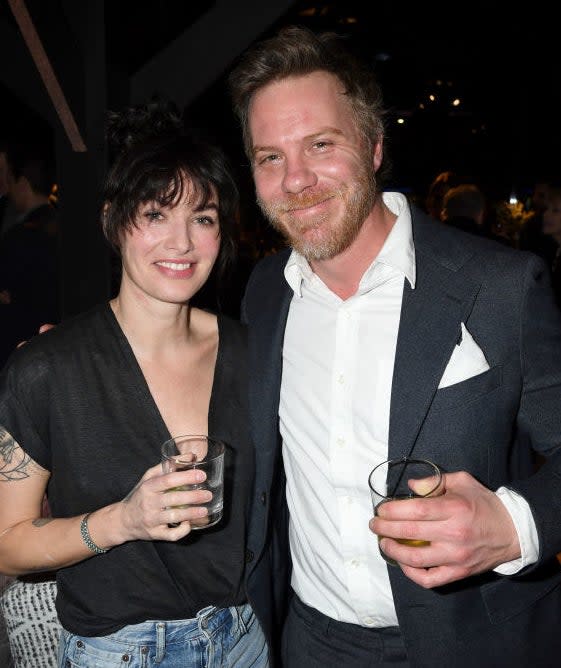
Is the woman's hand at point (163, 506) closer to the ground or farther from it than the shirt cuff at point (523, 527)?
farther from it

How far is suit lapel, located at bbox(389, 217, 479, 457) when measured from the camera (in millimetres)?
1468

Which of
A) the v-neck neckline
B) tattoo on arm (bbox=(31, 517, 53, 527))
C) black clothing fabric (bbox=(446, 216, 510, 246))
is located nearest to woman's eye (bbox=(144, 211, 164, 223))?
the v-neck neckline

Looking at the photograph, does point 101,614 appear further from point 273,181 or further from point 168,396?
point 273,181

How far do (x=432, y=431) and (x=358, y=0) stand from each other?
8.46 m

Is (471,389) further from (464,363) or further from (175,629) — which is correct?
(175,629)

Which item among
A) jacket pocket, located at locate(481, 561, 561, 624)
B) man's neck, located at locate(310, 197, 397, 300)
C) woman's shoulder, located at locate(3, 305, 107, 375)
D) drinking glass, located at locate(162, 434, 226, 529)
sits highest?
man's neck, located at locate(310, 197, 397, 300)

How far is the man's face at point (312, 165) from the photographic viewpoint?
1767mm

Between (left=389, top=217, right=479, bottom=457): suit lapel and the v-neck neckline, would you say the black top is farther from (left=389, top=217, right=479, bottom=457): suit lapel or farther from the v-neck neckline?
(left=389, top=217, right=479, bottom=457): suit lapel

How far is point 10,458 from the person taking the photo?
1.54 meters

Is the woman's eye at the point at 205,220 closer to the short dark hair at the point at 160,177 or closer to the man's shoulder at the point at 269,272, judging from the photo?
the short dark hair at the point at 160,177

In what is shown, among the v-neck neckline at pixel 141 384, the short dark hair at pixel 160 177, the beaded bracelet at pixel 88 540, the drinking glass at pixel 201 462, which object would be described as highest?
the short dark hair at pixel 160 177

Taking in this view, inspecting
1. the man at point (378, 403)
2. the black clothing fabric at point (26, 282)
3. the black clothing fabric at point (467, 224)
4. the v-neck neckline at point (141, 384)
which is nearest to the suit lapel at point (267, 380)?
the man at point (378, 403)

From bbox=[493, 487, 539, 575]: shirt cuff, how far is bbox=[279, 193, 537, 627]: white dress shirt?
352 mm

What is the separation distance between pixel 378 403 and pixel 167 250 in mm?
765
